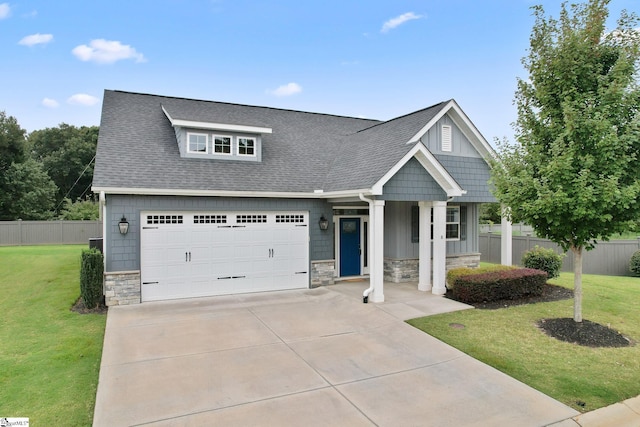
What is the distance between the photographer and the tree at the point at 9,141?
96.9ft

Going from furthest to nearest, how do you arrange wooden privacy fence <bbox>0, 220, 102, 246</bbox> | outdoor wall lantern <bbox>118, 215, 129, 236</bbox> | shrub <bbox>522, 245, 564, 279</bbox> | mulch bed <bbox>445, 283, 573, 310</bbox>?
wooden privacy fence <bbox>0, 220, 102, 246</bbox> → shrub <bbox>522, 245, 564, 279</bbox> → mulch bed <bbox>445, 283, 573, 310</bbox> → outdoor wall lantern <bbox>118, 215, 129, 236</bbox>

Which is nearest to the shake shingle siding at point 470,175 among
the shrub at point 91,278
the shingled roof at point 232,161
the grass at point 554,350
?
the shingled roof at point 232,161

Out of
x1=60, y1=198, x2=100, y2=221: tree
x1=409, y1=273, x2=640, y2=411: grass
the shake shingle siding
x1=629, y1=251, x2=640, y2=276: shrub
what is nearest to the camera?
x1=409, y1=273, x2=640, y2=411: grass

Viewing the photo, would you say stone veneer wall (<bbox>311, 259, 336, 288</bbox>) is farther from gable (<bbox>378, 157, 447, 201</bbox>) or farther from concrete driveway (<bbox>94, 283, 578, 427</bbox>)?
gable (<bbox>378, 157, 447, 201</bbox>)

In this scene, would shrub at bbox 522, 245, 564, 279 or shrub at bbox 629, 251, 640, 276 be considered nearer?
shrub at bbox 522, 245, 564, 279

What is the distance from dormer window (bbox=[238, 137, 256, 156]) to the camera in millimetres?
12031

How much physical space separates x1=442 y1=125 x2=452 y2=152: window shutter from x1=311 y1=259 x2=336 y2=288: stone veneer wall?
5.47 m

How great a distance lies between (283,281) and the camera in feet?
37.1

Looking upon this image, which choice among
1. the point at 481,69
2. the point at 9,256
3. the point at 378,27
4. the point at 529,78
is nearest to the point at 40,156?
the point at 9,256

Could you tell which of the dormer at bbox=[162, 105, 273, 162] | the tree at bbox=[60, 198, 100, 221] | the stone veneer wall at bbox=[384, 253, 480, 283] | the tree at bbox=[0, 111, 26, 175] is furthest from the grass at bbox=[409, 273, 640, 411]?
the tree at bbox=[0, 111, 26, 175]

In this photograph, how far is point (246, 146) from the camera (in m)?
12.1

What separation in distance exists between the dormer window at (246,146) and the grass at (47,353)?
6.08 m

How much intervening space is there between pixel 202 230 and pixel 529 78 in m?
8.65

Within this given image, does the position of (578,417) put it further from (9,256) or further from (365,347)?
(9,256)
